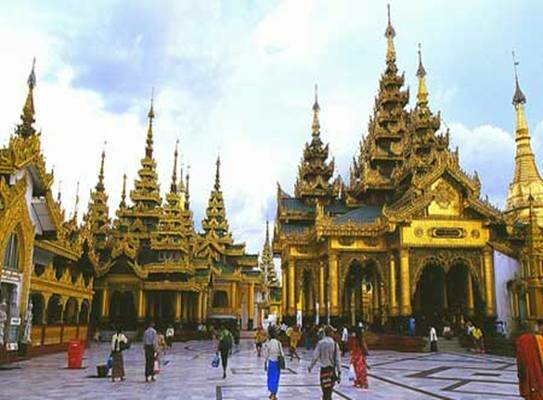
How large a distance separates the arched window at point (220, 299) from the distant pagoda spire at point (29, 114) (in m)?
33.5

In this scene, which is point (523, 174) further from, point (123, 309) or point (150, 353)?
point (150, 353)

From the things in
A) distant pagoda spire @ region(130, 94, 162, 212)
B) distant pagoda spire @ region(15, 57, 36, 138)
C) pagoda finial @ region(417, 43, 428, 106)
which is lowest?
distant pagoda spire @ region(15, 57, 36, 138)

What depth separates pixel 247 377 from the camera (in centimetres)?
1526

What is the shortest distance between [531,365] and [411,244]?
24.5 meters

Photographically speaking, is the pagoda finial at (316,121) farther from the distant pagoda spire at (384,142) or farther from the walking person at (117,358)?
the walking person at (117,358)

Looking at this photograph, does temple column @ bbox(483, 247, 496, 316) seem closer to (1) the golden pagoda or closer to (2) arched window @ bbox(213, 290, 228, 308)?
(1) the golden pagoda

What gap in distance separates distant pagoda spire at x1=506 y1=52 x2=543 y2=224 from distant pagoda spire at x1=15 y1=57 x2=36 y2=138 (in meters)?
36.2

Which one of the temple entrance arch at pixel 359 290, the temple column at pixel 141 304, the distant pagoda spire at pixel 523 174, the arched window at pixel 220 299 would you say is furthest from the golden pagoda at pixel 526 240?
the arched window at pixel 220 299

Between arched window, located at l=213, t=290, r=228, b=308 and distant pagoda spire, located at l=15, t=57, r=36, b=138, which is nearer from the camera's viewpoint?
distant pagoda spire, located at l=15, t=57, r=36, b=138

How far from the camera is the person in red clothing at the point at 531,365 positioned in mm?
6520

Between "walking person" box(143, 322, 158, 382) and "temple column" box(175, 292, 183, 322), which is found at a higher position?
"temple column" box(175, 292, 183, 322)

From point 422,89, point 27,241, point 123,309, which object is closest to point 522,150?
point 422,89

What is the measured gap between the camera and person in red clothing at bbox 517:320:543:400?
6.52m

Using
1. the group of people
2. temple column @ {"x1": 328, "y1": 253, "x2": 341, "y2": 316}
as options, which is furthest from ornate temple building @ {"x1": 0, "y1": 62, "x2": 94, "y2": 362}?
temple column @ {"x1": 328, "y1": 253, "x2": 341, "y2": 316}
